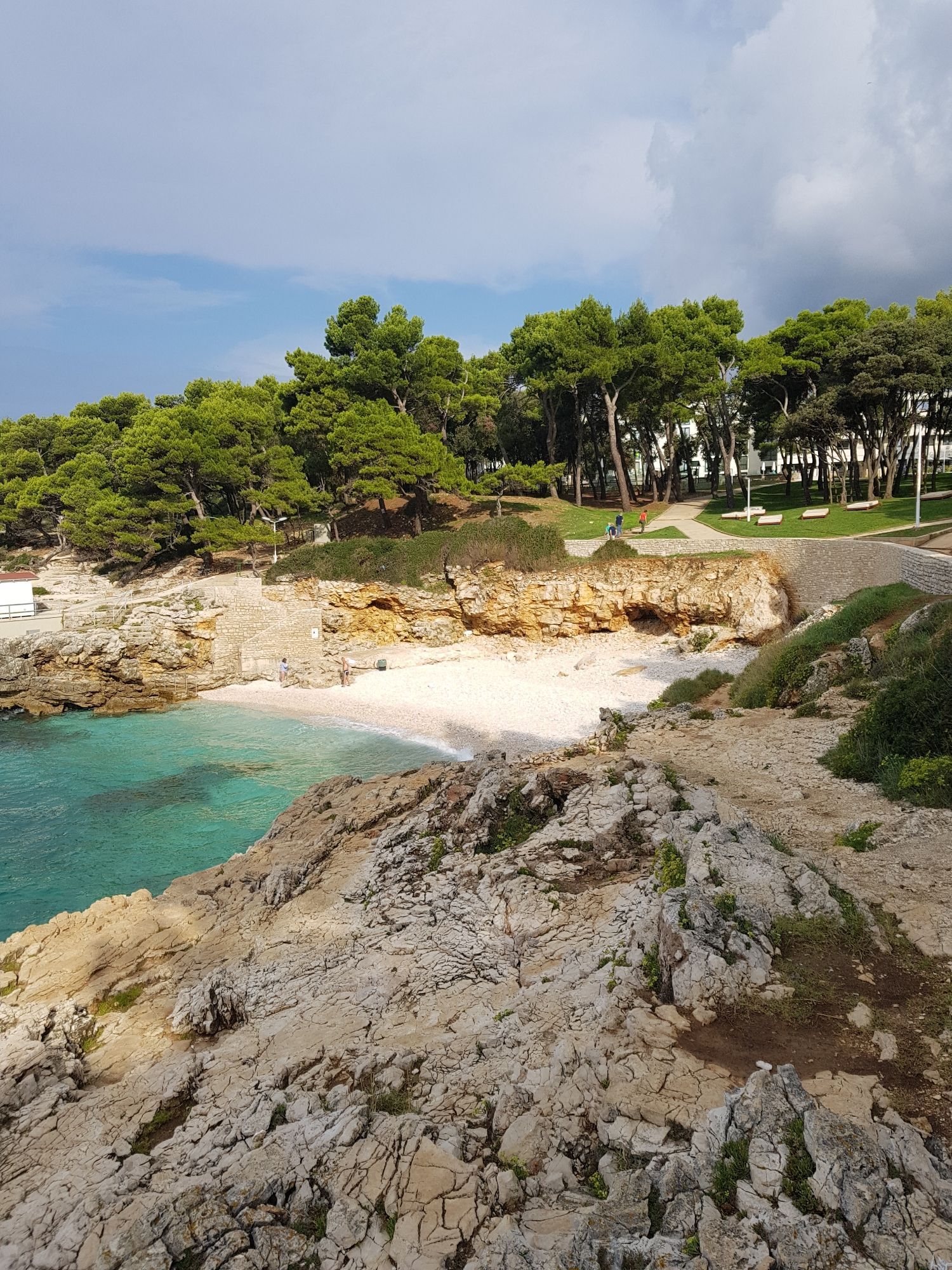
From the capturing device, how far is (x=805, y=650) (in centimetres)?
1502

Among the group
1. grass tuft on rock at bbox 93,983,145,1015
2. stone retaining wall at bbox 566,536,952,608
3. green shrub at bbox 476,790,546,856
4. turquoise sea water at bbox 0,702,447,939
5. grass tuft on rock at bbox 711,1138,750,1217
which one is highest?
stone retaining wall at bbox 566,536,952,608

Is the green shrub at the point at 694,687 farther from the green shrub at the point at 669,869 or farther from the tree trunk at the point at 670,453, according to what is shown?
the tree trunk at the point at 670,453

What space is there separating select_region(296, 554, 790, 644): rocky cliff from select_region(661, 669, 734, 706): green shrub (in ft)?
19.8

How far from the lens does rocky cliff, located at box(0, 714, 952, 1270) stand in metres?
3.44

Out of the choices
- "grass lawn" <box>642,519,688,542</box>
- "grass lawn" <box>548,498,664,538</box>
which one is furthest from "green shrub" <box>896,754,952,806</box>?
"grass lawn" <box>548,498,664,538</box>

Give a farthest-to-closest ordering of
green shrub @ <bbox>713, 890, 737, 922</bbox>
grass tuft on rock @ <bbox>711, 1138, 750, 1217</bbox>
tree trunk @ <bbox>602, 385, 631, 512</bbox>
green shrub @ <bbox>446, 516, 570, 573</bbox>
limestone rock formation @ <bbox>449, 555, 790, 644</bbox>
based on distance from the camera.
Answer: tree trunk @ <bbox>602, 385, 631, 512</bbox> < green shrub @ <bbox>446, 516, 570, 573</bbox> < limestone rock formation @ <bbox>449, 555, 790, 644</bbox> < green shrub @ <bbox>713, 890, 737, 922</bbox> < grass tuft on rock @ <bbox>711, 1138, 750, 1217</bbox>

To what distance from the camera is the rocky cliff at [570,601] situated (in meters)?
25.3

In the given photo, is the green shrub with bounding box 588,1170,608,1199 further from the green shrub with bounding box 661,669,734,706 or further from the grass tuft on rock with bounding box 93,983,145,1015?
the green shrub with bounding box 661,669,734,706

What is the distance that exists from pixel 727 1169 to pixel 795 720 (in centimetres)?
1013

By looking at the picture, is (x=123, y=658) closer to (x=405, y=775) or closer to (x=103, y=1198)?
(x=405, y=775)

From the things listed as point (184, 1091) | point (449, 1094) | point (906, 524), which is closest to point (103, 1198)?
point (184, 1091)

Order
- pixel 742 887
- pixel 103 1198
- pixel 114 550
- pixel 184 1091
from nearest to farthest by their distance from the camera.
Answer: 1. pixel 103 1198
2. pixel 184 1091
3. pixel 742 887
4. pixel 114 550

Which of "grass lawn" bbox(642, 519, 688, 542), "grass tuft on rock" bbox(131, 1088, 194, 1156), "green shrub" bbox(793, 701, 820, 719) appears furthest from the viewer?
"grass lawn" bbox(642, 519, 688, 542)

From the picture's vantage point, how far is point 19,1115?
575cm
